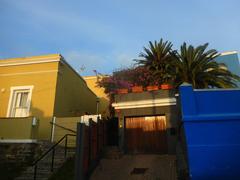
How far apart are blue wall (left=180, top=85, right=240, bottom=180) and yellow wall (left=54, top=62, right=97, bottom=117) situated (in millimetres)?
9539

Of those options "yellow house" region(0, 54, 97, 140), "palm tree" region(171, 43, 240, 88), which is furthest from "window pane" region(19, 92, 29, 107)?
"palm tree" region(171, 43, 240, 88)

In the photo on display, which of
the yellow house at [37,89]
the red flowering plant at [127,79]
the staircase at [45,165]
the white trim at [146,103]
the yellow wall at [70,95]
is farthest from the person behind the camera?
the red flowering plant at [127,79]

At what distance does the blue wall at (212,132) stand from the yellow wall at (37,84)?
30.9ft

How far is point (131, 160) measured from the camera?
38.9ft

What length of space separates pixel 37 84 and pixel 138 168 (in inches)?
347

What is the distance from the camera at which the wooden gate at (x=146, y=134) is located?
12.9 m

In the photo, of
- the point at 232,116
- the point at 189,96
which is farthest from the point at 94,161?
the point at 232,116

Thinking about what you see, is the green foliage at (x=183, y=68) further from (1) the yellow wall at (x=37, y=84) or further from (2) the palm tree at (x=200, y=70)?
(1) the yellow wall at (x=37, y=84)

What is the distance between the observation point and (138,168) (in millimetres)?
10750

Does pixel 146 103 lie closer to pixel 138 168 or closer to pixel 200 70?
Answer: pixel 138 168

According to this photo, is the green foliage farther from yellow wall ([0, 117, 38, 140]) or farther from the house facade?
yellow wall ([0, 117, 38, 140])

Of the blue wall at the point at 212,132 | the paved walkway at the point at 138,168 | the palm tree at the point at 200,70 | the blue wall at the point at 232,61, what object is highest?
the blue wall at the point at 232,61

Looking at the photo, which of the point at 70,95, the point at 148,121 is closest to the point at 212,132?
the point at 148,121

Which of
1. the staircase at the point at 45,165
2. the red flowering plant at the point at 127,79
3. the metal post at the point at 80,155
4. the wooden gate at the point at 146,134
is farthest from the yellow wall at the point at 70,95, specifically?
the metal post at the point at 80,155
